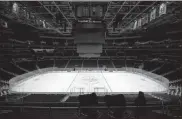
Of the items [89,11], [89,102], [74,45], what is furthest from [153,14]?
[89,102]

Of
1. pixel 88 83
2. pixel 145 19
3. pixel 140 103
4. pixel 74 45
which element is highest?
pixel 145 19

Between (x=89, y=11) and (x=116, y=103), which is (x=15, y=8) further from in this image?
(x=116, y=103)

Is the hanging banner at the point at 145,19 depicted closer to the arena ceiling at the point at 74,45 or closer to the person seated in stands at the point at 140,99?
the arena ceiling at the point at 74,45

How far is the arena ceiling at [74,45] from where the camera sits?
1.81 meters

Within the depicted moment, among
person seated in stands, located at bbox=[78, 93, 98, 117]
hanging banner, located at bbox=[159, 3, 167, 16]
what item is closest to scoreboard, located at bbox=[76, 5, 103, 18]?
hanging banner, located at bbox=[159, 3, 167, 16]

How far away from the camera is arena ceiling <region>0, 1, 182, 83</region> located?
1.81 metres

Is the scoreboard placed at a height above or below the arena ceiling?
above

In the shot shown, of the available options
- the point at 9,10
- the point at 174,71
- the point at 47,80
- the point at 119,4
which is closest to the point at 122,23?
the point at 119,4

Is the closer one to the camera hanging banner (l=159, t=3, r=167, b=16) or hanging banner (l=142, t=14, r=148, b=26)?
hanging banner (l=159, t=3, r=167, b=16)

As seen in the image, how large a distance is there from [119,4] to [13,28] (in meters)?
0.93

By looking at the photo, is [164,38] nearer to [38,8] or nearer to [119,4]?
[119,4]

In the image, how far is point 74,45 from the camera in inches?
73.7

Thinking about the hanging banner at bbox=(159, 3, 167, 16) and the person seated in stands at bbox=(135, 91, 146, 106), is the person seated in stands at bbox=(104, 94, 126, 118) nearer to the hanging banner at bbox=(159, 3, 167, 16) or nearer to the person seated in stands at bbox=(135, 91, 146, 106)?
the person seated in stands at bbox=(135, 91, 146, 106)

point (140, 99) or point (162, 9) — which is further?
point (140, 99)
